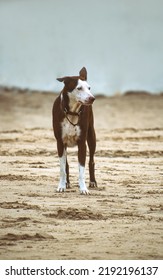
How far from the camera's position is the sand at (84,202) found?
26.8 feet

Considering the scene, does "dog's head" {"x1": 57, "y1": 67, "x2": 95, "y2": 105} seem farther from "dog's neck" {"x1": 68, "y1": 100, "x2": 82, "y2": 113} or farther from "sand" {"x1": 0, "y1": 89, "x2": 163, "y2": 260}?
"sand" {"x1": 0, "y1": 89, "x2": 163, "y2": 260}

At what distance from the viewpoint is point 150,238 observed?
28.1 ft

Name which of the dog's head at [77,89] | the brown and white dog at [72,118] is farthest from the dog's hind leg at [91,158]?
the dog's head at [77,89]

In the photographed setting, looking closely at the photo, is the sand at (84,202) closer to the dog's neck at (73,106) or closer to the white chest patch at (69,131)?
the white chest patch at (69,131)

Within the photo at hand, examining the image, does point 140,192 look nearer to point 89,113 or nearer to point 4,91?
point 89,113

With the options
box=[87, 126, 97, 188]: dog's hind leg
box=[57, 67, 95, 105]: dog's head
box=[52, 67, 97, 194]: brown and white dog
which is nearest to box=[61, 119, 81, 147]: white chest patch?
box=[52, 67, 97, 194]: brown and white dog

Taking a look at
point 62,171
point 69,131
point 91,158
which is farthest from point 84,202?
point 91,158

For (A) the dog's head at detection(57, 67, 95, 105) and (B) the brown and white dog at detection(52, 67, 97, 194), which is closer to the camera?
(A) the dog's head at detection(57, 67, 95, 105)

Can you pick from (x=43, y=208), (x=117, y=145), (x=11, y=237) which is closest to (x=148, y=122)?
(x=117, y=145)

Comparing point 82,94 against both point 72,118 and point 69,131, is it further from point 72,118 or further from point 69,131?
point 69,131

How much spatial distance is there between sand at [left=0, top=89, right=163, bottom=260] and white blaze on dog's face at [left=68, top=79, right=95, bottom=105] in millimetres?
1150

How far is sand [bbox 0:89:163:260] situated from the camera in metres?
8.18

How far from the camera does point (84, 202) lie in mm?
10531

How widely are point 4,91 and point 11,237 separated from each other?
2241cm
